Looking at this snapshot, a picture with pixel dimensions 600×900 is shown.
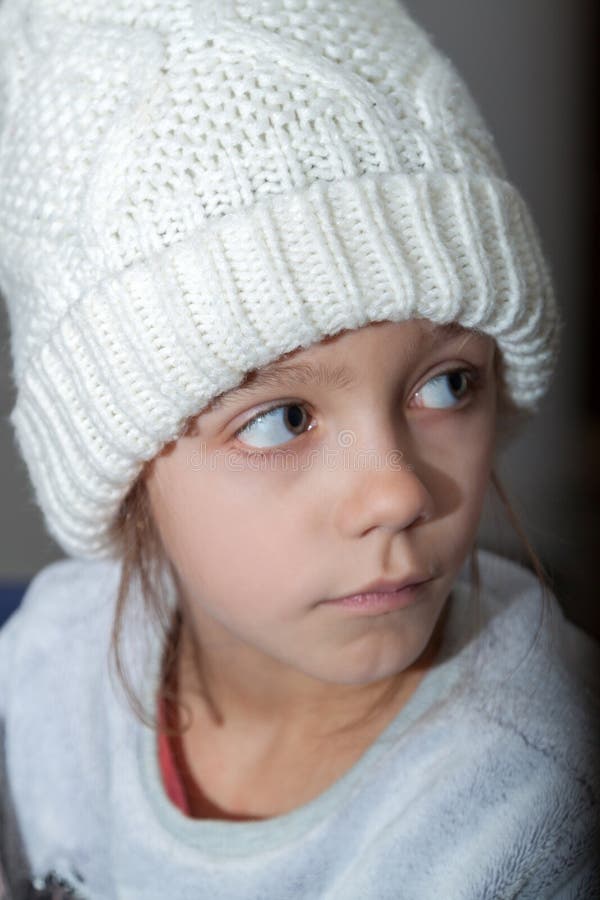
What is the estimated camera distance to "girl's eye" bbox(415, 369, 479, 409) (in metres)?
0.74

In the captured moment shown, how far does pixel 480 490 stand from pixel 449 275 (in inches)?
6.1

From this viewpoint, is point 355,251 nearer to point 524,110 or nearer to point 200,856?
point 200,856

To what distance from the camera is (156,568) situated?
0.96 metres

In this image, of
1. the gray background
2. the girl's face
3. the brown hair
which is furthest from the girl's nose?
the gray background

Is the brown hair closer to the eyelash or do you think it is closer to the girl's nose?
the eyelash

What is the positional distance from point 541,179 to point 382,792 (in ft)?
3.35

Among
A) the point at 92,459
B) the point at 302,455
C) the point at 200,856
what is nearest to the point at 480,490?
the point at 302,455

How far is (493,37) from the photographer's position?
4.98 ft

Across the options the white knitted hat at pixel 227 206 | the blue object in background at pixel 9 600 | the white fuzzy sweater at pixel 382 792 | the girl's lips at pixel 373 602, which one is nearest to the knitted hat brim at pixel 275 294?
the white knitted hat at pixel 227 206

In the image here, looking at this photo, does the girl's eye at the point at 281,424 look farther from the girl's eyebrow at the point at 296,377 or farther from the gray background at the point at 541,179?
the gray background at the point at 541,179

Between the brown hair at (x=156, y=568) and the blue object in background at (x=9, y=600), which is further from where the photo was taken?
the blue object in background at (x=9, y=600)

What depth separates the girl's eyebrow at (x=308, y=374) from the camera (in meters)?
0.68

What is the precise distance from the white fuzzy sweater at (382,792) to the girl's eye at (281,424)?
0.26m

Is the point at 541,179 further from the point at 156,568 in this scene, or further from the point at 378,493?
the point at 378,493
